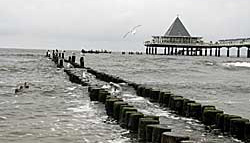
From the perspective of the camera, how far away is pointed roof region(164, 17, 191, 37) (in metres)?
115

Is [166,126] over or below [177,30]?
below

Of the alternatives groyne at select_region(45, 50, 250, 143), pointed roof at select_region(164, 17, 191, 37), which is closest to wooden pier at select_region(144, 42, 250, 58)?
pointed roof at select_region(164, 17, 191, 37)

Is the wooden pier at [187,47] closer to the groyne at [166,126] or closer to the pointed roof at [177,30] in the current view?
the pointed roof at [177,30]

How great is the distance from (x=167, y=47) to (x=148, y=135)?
10494 centimetres

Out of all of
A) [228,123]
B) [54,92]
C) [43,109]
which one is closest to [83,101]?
[43,109]

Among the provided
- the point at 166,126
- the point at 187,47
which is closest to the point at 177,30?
the point at 187,47

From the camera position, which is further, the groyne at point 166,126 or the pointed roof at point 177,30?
the pointed roof at point 177,30

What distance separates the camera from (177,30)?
117 metres

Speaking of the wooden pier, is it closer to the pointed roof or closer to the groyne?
the pointed roof

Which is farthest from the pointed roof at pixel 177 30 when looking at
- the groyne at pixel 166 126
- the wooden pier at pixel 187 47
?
the groyne at pixel 166 126

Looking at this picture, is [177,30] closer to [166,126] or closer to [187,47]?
[187,47]

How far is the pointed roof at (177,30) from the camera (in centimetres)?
11494

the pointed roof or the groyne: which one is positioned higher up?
the pointed roof

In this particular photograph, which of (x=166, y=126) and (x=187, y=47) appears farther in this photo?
(x=187, y=47)
